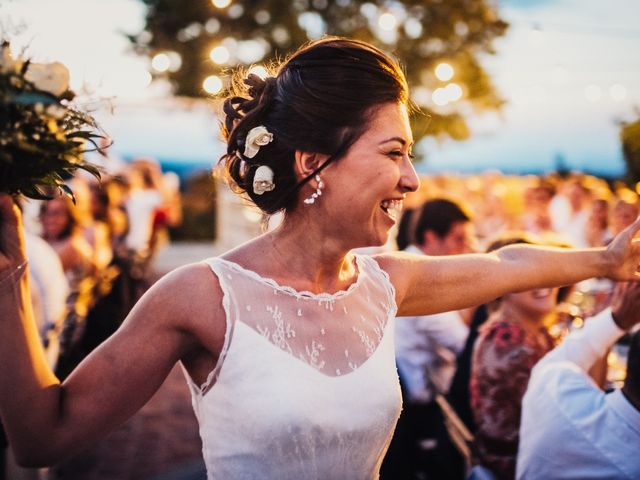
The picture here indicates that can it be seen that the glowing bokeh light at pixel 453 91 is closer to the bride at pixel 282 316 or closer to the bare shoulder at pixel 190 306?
the bride at pixel 282 316

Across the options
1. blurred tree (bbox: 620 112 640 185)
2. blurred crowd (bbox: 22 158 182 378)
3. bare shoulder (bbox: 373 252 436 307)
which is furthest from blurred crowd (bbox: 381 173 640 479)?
blurred crowd (bbox: 22 158 182 378)

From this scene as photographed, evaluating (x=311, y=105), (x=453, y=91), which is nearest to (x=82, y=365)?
(x=311, y=105)

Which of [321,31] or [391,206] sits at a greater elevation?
[321,31]

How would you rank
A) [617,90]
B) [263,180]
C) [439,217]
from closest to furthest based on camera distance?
1. [263,180]
2. [439,217]
3. [617,90]

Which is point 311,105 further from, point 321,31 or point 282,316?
point 321,31

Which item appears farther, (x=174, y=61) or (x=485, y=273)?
(x=174, y=61)

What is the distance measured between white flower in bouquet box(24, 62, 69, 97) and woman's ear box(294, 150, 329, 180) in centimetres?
67

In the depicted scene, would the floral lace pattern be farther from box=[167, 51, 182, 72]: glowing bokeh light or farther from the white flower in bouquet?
box=[167, 51, 182, 72]: glowing bokeh light

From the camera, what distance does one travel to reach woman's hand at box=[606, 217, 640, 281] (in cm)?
218

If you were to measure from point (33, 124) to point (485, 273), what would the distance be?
57.5 inches

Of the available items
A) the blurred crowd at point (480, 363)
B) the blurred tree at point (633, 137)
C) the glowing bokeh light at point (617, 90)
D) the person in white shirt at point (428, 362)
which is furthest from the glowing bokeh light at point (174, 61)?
the blurred tree at point (633, 137)

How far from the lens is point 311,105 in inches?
71.0

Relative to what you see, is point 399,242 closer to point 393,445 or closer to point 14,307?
point 393,445

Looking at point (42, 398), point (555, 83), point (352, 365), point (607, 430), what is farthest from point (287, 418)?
point (555, 83)
